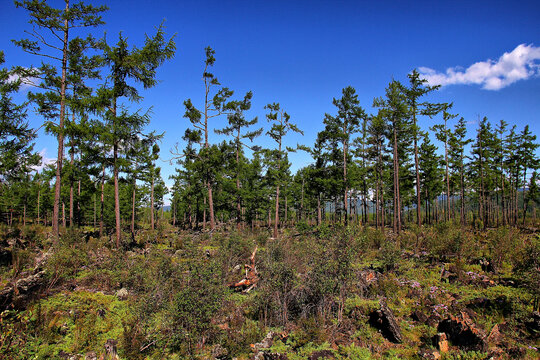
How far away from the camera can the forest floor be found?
588 cm

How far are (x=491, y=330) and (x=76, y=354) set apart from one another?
992cm

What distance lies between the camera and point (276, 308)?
779cm

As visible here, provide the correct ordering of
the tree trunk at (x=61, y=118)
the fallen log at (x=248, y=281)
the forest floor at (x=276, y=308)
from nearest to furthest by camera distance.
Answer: the forest floor at (x=276, y=308), the fallen log at (x=248, y=281), the tree trunk at (x=61, y=118)

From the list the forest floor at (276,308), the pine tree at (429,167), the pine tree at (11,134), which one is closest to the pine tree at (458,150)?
the pine tree at (429,167)

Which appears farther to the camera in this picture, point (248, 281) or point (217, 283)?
point (248, 281)

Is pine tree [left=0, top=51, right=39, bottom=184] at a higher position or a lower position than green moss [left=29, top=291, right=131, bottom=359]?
higher

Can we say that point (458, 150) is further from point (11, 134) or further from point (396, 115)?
point (11, 134)

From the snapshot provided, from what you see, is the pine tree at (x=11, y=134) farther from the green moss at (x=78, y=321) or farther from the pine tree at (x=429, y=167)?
the pine tree at (x=429, y=167)

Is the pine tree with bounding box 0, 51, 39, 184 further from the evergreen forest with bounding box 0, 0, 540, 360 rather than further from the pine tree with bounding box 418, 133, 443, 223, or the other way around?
the pine tree with bounding box 418, 133, 443, 223

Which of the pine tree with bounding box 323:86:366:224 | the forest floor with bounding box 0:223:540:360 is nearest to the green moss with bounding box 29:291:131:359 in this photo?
the forest floor with bounding box 0:223:540:360

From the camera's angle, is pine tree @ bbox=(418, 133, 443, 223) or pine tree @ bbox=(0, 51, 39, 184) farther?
pine tree @ bbox=(418, 133, 443, 223)

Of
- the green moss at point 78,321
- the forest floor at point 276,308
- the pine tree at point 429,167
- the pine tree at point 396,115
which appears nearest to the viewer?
the green moss at point 78,321

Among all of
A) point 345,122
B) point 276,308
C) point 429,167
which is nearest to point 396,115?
point 345,122

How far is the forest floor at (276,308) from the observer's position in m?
5.88
